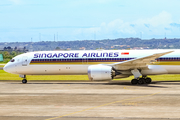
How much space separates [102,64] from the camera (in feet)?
104

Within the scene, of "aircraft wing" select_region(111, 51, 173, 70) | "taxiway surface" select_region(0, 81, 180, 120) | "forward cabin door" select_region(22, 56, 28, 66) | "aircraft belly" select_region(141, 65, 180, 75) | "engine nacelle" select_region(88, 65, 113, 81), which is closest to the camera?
"taxiway surface" select_region(0, 81, 180, 120)

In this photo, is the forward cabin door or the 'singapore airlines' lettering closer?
the 'singapore airlines' lettering

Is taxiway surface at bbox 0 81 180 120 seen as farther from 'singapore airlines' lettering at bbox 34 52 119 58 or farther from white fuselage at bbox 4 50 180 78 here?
'singapore airlines' lettering at bbox 34 52 119 58

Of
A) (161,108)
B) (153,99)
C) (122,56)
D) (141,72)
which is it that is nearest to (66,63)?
(122,56)

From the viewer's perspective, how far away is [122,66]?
3044cm

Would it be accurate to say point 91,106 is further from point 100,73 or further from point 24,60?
point 24,60

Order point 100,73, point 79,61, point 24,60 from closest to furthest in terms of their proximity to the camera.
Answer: point 100,73, point 79,61, point 24,60

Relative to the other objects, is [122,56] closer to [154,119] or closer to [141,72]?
[141,72]

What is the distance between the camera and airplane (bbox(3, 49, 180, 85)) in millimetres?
29922

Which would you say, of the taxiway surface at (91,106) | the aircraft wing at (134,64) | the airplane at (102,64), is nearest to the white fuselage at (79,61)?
the airplane at (102,64)

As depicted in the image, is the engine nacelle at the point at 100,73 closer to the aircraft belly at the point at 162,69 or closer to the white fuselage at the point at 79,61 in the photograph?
the white fuselage at the point at 79,61

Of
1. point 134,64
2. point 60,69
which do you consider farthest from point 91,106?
point 60,69

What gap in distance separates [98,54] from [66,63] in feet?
11.9

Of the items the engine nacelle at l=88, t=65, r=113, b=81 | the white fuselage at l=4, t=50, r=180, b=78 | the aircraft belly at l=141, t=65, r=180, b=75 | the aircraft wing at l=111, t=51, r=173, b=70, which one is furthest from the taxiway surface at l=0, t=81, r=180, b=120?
the white fuselage at l=4, t=50, r=180, b=78
